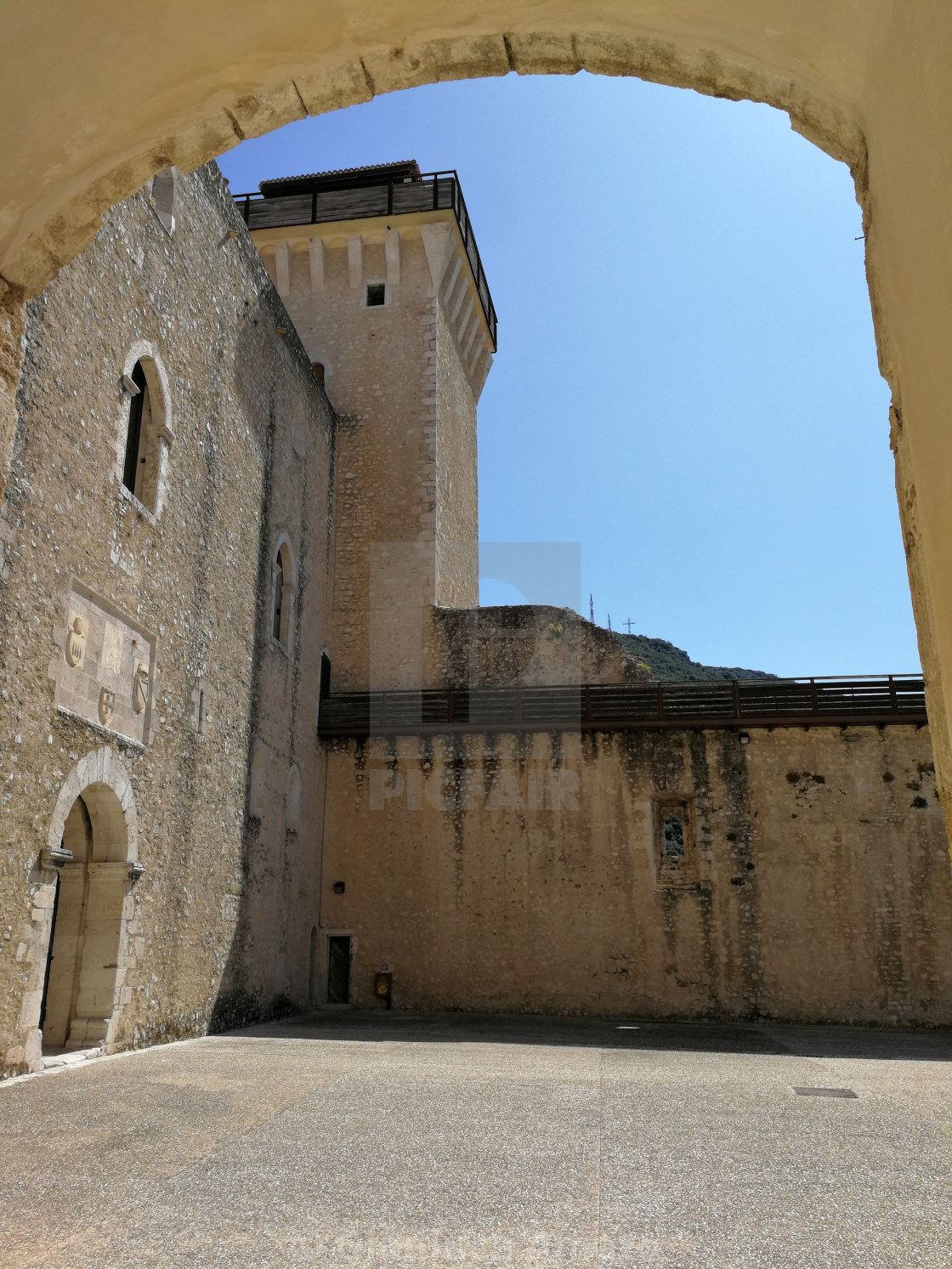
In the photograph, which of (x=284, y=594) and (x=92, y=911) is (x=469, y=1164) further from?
(x=284, y=594)

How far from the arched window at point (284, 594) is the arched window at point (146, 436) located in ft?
13.3

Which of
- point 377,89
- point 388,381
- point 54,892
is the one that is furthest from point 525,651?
point 377,89

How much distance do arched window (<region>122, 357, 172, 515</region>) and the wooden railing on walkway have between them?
21.3ft

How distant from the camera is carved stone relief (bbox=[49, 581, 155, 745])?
8086mm

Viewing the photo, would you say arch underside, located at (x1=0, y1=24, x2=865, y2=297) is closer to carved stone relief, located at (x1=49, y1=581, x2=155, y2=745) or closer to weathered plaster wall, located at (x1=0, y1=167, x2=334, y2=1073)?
weathered plaster wall, located at (x1=0, y1=167, x2=334, y2=1073)

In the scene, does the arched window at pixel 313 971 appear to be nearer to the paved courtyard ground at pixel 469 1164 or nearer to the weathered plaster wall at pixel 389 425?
the weathered plaster wall at pixel 389 425

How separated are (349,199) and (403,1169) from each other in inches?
742

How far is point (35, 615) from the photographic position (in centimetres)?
761

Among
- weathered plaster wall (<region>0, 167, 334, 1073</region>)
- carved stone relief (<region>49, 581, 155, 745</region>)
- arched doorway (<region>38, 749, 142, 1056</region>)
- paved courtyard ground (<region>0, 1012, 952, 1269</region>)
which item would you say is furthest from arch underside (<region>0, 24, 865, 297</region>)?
arched doorway (<region>38, 749, 142, 1056</region>)

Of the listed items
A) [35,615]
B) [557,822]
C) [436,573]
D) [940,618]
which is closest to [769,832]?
[557,822]

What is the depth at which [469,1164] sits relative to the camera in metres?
4.82

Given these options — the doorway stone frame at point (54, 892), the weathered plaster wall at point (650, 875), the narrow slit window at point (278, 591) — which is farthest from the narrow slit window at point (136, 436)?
the weathered plaster wall at point (650, 875)

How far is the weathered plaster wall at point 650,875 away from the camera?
539 inches

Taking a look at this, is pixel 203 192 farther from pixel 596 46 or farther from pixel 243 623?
pixel 596 46
